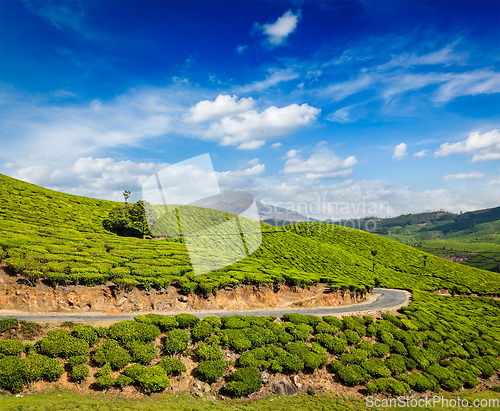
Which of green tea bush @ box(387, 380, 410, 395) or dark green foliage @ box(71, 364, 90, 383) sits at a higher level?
dark green foliage @ box(71, 364, 90, 383)

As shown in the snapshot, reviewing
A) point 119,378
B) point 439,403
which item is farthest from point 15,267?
point 439,403

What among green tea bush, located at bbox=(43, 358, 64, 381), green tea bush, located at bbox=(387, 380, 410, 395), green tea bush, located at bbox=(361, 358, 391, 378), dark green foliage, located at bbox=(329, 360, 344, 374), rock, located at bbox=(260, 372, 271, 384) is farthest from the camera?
green tea bush, located at bbox=(361, 358, 391, 378)

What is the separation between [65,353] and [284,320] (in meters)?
19.4

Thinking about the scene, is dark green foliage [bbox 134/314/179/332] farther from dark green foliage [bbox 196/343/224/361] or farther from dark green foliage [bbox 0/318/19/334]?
dark green foliage [bbox 0/318/19/334]

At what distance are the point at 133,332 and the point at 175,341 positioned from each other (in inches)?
125

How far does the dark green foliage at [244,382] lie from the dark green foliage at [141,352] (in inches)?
228

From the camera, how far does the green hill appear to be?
84.4 feet

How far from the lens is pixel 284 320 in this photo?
27.3 meters

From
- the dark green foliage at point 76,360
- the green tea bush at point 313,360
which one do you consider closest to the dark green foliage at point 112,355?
the dark green foliage at point 76,360

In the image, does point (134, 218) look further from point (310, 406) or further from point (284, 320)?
point (310, 406)

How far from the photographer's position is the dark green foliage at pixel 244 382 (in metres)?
17.8

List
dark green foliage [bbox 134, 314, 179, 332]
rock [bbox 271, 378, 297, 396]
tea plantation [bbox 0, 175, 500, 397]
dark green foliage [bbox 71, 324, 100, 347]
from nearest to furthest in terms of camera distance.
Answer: tea plantation [bbox 0, 175, 500, 397]
dark green foliage [bbox 71, 324, 100, 347]
rock [bbox 271, 378, 297, 396]
dark green foliage [bbox 134, 314, 179, 332]

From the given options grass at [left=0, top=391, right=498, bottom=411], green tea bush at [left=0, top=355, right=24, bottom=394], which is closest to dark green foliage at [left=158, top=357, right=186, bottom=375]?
grass at [left=0, top=391, right=498, bottom=411]

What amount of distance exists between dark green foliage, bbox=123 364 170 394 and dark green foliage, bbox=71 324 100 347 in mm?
3418
